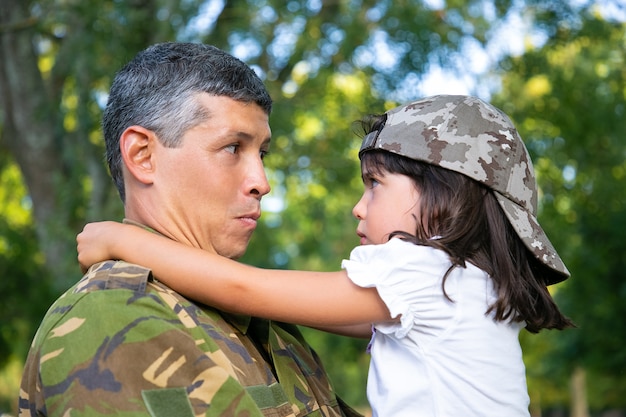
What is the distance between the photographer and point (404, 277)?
253 centimetres

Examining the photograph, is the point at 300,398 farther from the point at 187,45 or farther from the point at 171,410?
the point at 187,45

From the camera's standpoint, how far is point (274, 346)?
2705 millimetres

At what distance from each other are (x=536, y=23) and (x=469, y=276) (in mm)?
8942

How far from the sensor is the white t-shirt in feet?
8.32

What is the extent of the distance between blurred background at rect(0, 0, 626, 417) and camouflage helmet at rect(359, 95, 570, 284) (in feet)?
21.4

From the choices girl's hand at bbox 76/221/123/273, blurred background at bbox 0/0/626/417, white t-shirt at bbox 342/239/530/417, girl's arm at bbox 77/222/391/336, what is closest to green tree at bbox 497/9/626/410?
blurred background at bbox 0/0/626/417

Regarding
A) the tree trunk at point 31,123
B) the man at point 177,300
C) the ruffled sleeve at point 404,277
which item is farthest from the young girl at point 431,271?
the tree trunk at point 31,123

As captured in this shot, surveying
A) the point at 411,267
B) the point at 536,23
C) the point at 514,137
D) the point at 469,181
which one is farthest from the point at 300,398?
the point at 536,23

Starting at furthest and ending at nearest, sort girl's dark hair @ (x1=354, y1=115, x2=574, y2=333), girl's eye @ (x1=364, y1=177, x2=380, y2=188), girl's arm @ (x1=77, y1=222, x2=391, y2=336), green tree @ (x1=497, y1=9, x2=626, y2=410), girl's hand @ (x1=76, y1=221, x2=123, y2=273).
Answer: green tree @ (x1=497, y1=9, x2=626, y2=410) < girl's eye @ (x1=364, y1=177, x2=380, y2=188) < girl's dark hair @ (x1=354, y1=115, x2=574, y2=333) < girl's hand @ (x1=76, y1=221, x2=123, y2=273) < girl's arm @ (x1=77, y1=222, x2=391, y2=336)

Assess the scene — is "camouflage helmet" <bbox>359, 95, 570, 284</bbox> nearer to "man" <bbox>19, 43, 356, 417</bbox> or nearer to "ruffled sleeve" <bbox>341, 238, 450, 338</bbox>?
"ruffled sleeve" <bbox>341, 238, 450, 338</bbox>

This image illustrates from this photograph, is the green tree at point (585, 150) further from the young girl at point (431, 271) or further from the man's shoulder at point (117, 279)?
the man's shoulder at point (117, 279)

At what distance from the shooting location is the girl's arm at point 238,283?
2.45 meters

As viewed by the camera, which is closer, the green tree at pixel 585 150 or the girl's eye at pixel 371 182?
the girl's eye at pixel 371 182

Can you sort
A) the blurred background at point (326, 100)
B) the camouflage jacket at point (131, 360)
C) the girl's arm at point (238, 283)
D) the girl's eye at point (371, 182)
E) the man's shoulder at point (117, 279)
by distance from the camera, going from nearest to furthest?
the camouflage jacket at point (131, 360) → the man's shoulder at point (117, 279) → the girl's arm at point (238, 283) → the girl's eye at point (371, 182) → the blurred background at point (326, 100)
